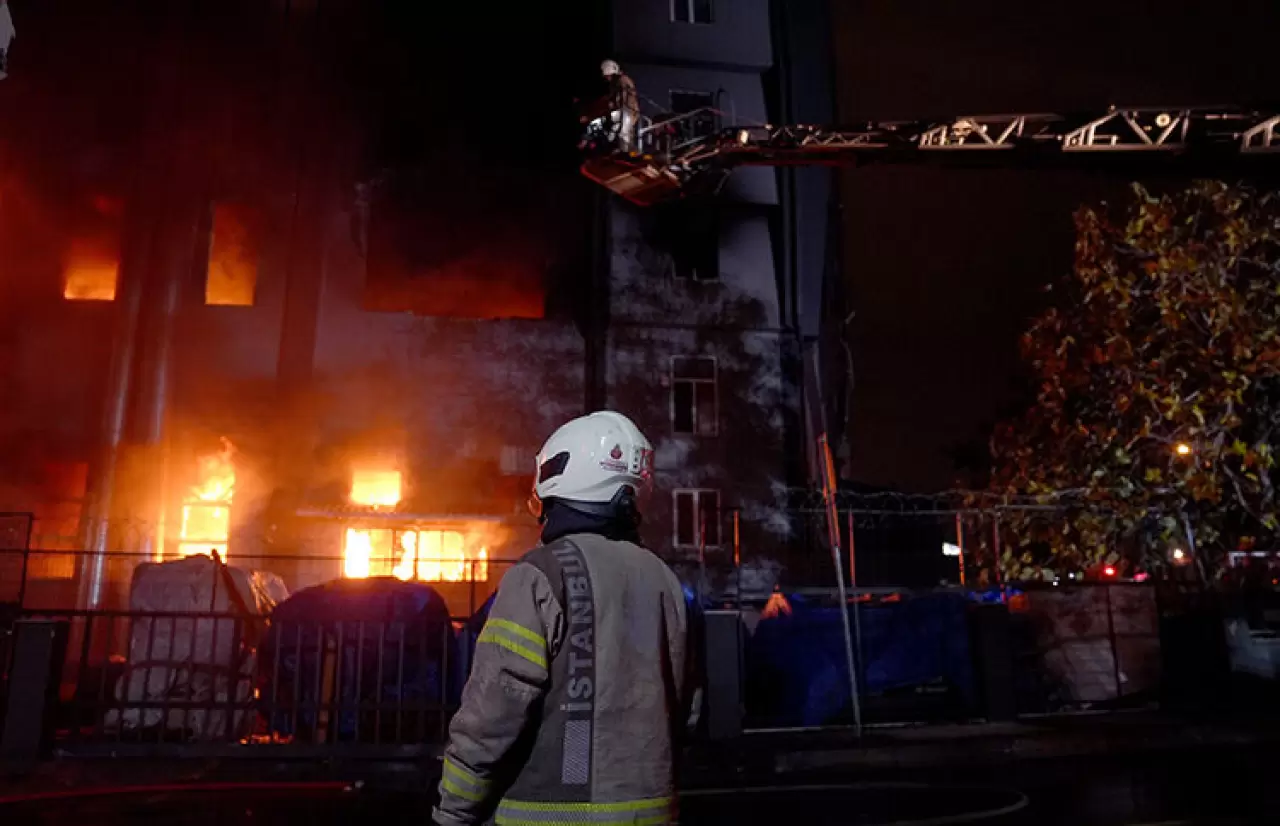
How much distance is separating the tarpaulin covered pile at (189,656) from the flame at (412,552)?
8907mm

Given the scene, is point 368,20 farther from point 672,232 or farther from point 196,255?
point 672,232

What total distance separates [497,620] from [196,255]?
22.1 meters

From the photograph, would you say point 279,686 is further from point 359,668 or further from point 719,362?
point 719,362

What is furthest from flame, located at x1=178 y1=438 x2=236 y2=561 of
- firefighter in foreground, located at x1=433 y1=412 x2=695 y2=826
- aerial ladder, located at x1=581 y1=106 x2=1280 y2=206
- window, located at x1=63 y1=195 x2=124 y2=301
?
firefighter in foreground, located at x1=433 y1=412 x2=695 y2=826

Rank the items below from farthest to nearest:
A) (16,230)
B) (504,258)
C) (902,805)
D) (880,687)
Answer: (504,258) → (16,230) → (880,687) → (902,805)

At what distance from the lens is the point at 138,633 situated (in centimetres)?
1059

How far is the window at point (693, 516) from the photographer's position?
22.5 m

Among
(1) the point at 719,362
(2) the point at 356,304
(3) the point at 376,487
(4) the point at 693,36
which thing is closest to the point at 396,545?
(3) the point at 376,487

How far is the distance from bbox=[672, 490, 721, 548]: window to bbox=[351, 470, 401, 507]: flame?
21.7 feet

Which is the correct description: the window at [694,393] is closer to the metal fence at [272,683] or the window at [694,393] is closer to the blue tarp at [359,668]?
the metal fence at [272,683]

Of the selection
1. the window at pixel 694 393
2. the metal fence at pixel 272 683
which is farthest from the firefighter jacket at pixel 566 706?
the window at pixel 694 393

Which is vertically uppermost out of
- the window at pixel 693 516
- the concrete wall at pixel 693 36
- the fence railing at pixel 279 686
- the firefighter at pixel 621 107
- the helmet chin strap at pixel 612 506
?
Answer: the concrete wall at pixel 693 36

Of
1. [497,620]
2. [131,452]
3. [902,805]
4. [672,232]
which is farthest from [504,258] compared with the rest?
[497,620]

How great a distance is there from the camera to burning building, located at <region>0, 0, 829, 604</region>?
67.5 ft
